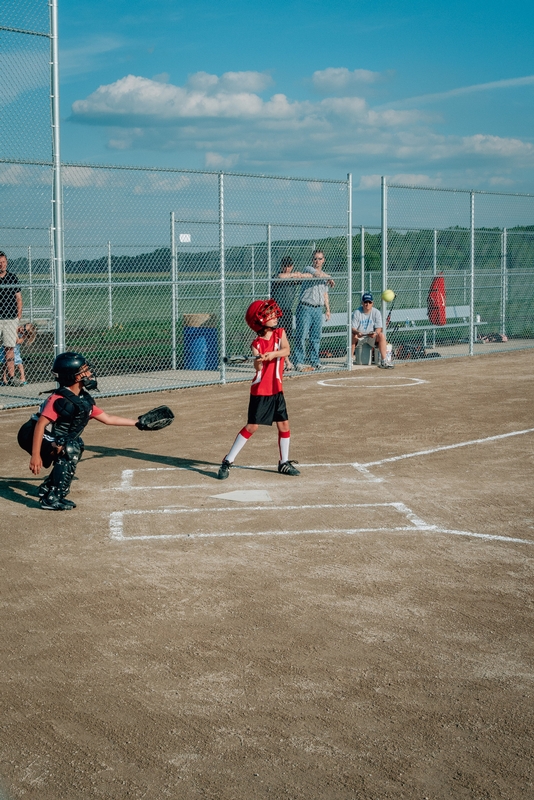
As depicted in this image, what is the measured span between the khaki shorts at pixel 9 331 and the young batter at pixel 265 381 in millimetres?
6645

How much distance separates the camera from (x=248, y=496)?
7.57 meters

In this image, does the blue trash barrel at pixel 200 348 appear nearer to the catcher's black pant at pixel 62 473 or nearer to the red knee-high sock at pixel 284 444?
the red knee-high sock at pixel 284 444

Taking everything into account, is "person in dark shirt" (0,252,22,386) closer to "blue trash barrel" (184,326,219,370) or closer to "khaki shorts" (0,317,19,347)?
"khaki shorts" (0,317,19,347)

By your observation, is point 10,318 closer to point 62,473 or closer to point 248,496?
point 62,473

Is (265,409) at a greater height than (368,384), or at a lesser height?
greater

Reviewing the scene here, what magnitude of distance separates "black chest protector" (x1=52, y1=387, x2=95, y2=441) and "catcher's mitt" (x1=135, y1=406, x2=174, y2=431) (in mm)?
502

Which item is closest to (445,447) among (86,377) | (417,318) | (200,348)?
(86,377)

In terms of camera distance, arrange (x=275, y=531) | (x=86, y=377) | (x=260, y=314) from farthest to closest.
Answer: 1. (x=260, y=314)
2. (x=86, y=377)
3. (x=275, y=531)

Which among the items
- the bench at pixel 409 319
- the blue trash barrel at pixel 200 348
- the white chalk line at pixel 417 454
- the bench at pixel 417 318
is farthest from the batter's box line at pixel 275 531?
the bench at pixel 417 318

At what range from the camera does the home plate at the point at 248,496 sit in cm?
745

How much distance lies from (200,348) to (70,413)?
376 inches

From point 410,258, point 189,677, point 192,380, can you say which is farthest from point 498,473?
point 410,258

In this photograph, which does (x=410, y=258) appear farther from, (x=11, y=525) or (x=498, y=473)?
(x=11, y=525)

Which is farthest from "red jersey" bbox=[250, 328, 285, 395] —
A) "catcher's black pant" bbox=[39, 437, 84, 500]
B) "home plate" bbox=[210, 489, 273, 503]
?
"catcher's black pant" bbox=[39, 437, 84, 500]
